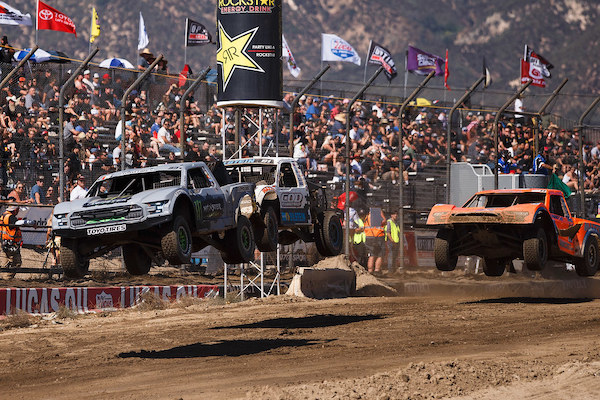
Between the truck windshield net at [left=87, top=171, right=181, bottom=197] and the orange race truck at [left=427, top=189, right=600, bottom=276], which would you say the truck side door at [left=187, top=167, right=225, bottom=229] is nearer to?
the truck windshield net at [left=87, top=171, right=181, bottom=197]

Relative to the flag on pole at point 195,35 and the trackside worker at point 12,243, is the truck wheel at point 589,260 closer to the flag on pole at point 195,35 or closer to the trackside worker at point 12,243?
the trackside worker at point 12,243

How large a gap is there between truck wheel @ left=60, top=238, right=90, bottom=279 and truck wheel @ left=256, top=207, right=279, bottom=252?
11.4 ft

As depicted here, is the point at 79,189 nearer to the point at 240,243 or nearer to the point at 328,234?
the point at 328,234

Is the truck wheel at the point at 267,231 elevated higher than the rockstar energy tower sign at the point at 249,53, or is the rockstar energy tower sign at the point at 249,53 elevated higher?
the rockstar energy tower sign at the point at 249,53

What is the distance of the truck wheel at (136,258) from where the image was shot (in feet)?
56.5

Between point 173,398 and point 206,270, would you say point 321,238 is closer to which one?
point 206,270

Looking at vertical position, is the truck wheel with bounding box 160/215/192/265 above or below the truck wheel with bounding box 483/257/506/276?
above

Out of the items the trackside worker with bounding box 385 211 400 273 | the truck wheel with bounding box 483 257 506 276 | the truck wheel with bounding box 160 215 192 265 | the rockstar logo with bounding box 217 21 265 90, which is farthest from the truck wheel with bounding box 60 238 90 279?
the trackside worker with bounding box 385 211 400 273

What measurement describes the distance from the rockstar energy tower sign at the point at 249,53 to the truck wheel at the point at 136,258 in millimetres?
5434

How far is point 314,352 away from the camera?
15.4 meters

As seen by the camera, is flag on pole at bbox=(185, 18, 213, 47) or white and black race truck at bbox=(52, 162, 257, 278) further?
flag on pole at bbox=(185, 18, 213, 47)

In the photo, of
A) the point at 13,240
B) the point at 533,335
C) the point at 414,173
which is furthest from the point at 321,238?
the point at 414,173

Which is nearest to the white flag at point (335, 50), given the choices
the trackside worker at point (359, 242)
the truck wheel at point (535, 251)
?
the trackside worker at point (359, 242)

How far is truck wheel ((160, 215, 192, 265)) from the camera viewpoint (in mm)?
15555
